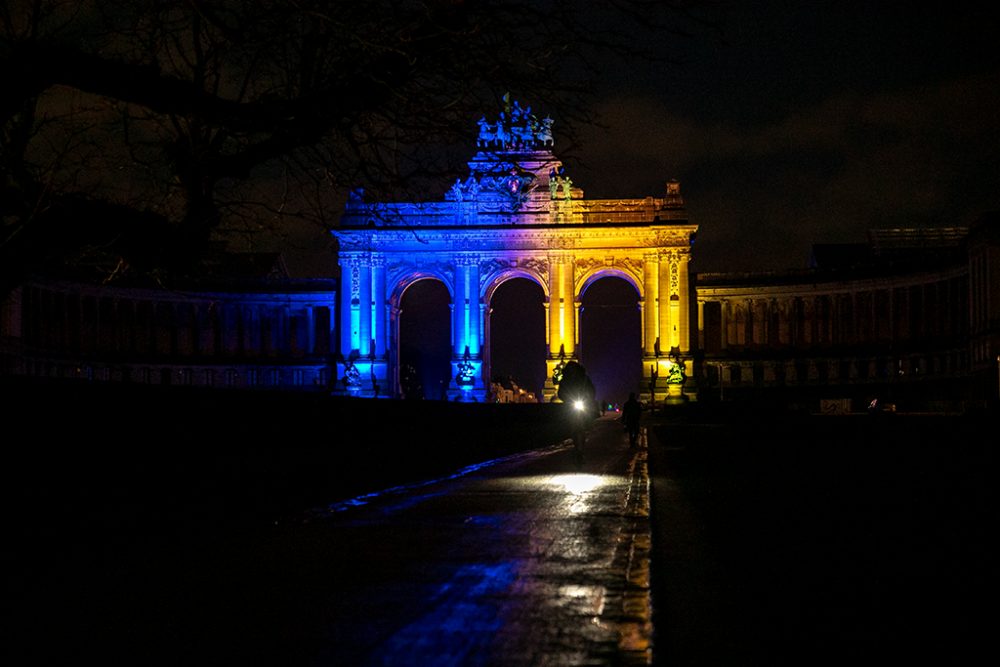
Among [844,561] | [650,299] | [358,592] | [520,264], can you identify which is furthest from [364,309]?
[358,592]

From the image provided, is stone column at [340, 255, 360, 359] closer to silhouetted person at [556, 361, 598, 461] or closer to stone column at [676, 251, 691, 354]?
stone column at [676, 251, 691, 354]

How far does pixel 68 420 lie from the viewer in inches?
392

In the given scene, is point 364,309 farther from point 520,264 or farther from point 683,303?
point 683,303

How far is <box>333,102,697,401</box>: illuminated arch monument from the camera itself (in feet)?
335

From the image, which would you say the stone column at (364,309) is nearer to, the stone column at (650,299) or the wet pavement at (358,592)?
the stone column at (650,299)

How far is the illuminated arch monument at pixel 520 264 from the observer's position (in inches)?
4018

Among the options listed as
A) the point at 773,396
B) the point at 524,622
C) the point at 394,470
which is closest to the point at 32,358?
the point at 773,396

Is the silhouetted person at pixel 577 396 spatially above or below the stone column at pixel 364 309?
below

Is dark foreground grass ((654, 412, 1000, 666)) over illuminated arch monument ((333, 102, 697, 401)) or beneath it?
beneath

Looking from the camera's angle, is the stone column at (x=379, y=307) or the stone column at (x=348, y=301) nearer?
the stone column at (x=379, y=307)

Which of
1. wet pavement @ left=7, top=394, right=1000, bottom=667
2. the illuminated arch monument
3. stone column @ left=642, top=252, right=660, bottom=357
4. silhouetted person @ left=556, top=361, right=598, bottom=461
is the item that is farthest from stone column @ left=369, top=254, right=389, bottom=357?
wet pavement @ left=7, top=394, right=1000, bottom=667

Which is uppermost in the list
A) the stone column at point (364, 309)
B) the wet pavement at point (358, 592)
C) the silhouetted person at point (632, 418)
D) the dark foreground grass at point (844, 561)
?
the stone column at point (364, 309)

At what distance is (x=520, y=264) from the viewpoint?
10419 centimetres

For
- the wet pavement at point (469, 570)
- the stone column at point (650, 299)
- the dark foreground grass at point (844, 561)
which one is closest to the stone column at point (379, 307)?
the stone column at point (650, 299)
